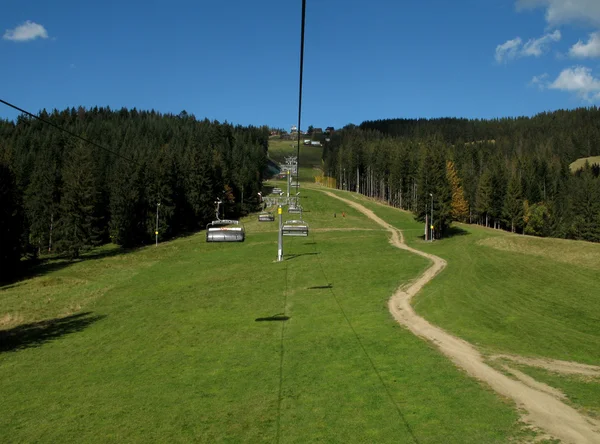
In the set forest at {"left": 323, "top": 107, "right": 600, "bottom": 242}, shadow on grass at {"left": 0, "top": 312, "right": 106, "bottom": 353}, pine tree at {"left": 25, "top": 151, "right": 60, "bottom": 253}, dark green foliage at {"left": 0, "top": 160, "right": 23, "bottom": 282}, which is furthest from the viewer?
pine tree at {"left": 25, "top": 151, "right": 60, "bottom": 253}

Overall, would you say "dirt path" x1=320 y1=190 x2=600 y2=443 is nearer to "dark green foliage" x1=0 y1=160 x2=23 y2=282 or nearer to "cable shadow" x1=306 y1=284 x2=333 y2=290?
"cable shadow" x1=306 y1=284 x2=333 y2=290

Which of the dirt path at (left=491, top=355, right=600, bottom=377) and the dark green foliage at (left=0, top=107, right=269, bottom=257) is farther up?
the dark green foliage at (left=0, top=107, right=269, bottom=257)

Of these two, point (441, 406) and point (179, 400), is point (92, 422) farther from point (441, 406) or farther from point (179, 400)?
point (441, 406)

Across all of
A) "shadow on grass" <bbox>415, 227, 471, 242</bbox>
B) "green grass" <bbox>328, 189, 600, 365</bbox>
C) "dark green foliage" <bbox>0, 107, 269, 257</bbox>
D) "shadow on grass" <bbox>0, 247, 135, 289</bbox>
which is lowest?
"shadow on grass" <bbox>0, 247, 135, 289</bbox>

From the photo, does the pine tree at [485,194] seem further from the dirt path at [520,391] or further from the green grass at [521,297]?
the dirt path at [520,391]

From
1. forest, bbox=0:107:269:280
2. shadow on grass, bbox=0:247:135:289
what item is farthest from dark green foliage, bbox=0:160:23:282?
shadow on grass, bbox=0:247:135:289

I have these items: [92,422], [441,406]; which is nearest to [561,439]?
[441,406]

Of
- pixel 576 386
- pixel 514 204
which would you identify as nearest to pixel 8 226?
pixel 576 386

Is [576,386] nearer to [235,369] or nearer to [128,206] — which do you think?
[235,369]
